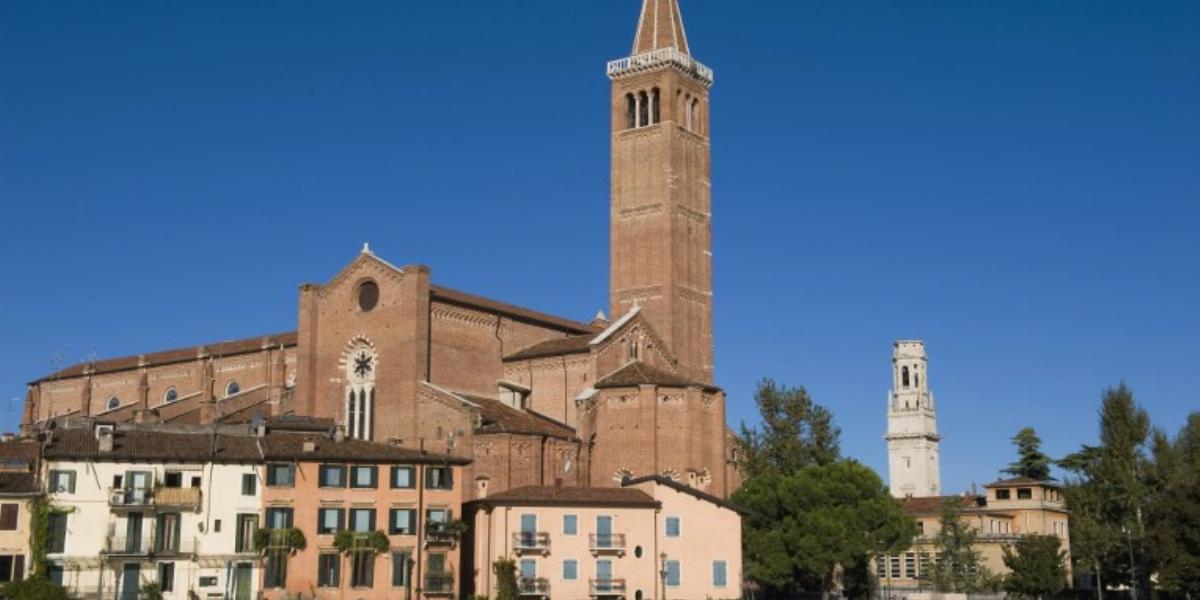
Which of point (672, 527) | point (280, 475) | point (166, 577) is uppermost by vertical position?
point (280, 475)

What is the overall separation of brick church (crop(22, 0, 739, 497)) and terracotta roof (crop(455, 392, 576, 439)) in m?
0.16

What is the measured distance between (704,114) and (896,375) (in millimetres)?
52856

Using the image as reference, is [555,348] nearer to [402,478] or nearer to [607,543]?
[607,543]

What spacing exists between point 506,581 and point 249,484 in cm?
988

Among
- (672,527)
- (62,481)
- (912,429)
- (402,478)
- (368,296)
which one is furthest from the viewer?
(912,429)

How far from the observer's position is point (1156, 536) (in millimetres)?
60000

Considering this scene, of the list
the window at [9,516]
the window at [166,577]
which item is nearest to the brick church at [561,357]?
the window at [166,577]

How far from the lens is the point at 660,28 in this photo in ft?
262

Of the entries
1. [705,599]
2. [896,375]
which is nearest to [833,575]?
[705,599]

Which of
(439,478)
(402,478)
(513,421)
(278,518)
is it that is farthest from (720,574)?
(278,518)

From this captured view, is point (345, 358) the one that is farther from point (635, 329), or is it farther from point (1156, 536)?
point (1156, 536)

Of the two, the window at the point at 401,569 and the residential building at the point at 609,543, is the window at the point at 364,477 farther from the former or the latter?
the residential building at the point at 609,543

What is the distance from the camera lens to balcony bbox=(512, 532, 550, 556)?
5331 centimetres

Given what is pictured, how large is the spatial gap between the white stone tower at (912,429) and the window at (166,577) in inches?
3164
